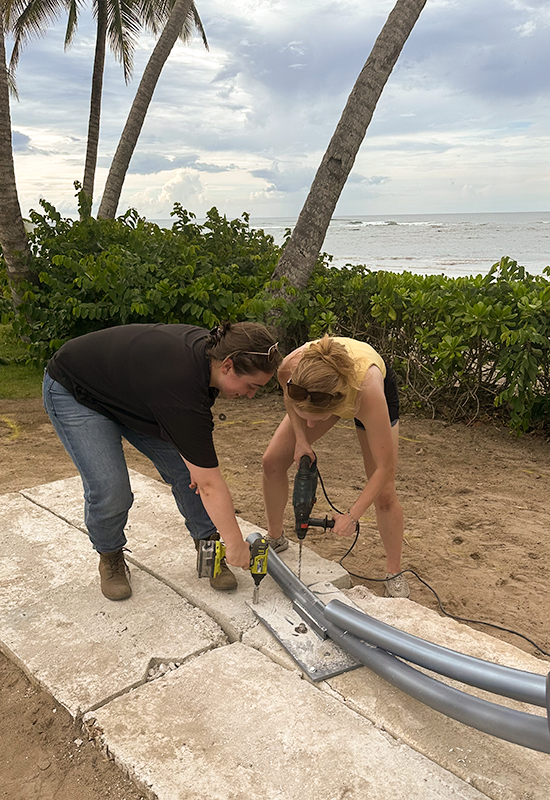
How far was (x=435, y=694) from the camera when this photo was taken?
2.18 meters

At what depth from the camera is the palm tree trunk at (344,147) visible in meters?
6.28

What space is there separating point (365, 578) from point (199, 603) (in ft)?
3.22

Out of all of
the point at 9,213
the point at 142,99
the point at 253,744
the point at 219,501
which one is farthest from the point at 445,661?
the point at 142,99

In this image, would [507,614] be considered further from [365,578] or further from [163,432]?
[163,432]

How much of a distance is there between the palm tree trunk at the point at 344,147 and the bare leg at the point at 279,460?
3.82 metres

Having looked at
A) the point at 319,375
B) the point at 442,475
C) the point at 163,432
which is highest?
the point at 319,375

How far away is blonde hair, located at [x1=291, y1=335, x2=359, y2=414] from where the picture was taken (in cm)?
253

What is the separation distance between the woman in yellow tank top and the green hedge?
270 cm

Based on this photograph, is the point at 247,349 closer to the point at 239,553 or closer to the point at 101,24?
the point at 239,553

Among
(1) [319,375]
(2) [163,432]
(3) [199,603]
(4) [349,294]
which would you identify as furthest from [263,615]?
(4) [349,294]

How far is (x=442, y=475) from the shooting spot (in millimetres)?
5273

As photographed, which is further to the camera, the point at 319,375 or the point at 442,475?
the point at 442,475

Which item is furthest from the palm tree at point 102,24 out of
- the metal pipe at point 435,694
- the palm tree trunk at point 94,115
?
the metal pipe at point 435,694

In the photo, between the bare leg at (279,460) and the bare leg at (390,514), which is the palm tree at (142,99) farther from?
the bare leg at (390,514)
